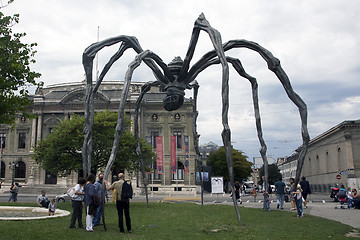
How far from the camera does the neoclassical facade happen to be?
41.9m

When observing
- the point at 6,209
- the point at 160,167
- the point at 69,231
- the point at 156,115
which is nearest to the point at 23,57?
the point at 6,209

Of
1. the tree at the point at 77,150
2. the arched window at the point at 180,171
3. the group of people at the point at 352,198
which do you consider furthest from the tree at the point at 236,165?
the group of people at the point at 352,198

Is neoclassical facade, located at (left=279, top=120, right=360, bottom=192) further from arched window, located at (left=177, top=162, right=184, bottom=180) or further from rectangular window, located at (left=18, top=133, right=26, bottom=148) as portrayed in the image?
rectangular window, located at (left=18, top=133, right=26, bottom=148)

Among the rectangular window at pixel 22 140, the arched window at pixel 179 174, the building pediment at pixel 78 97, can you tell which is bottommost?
the arched window at pixel 179 174

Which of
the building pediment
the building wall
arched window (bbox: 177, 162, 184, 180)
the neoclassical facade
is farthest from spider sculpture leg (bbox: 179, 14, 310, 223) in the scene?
the building pediment

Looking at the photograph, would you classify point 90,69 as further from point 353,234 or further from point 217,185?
point 217,185

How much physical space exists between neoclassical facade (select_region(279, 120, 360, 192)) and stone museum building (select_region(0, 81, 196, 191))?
20.2 metres

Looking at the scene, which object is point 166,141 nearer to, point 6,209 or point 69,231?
point 6,209

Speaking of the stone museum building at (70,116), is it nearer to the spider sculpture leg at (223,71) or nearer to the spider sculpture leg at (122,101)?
the spider sculpture leg at (223,71)

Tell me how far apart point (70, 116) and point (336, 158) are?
3986 centimetres

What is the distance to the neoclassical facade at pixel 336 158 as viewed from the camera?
138 ft

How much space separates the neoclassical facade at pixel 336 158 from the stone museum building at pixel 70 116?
20.2 meters

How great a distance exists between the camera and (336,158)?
46.7m

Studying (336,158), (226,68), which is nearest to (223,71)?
(226,68)
